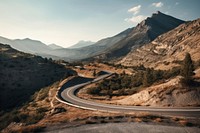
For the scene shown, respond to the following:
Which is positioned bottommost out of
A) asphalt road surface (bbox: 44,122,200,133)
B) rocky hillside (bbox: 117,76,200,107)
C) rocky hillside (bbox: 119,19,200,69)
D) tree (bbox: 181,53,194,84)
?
asphalt road surface (bbox: 44,122,200,133)

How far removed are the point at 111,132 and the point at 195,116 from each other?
1595 centimetres

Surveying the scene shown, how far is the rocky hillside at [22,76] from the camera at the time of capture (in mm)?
86719

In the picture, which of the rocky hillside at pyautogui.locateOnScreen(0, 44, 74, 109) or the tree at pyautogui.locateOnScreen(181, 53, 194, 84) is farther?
the rocky hillside at pyautogui.locateOnScreen(0, 44, 74, 109)

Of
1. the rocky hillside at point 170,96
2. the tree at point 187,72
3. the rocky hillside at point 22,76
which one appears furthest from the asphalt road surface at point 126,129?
the rocky hillside at point 22,76

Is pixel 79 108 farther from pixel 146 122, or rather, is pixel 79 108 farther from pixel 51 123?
pixel 146 122

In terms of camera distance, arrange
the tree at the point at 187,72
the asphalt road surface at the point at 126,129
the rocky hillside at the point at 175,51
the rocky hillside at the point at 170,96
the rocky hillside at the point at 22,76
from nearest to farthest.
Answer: the asphalt road surface at the point at 126,129 < the rocky hillside at the point at 170,96 < the tree at the point at 187,72 < the rocky hillside at the point at 22,76 < the rocky hillside at the point at 175,51

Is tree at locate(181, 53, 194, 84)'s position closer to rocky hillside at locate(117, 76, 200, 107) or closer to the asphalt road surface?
rocky hillside at locate(117, 76, 200, 107)

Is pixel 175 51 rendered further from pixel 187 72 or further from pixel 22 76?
pixel 22 76

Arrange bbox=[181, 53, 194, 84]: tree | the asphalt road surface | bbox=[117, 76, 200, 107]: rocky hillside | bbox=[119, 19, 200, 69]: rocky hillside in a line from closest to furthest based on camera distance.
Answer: the asphalt road surface, bbox=[117, 76, 200, 107]: rocky hillside, bbox=[181, 53, 194, 84]: tree, bbox=[119, 19, 200, 69]: rocky hillside

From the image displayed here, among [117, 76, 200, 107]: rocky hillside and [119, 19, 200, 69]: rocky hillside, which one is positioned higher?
[119, 19, 200, 69]: rocky hillside

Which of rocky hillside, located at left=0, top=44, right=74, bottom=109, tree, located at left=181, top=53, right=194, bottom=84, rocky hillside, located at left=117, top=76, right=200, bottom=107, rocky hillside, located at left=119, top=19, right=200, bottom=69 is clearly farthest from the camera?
rocky hillside, located at left=119, top=19, right=200, bottom=69

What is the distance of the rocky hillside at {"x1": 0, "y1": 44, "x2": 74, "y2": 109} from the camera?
8672 cm

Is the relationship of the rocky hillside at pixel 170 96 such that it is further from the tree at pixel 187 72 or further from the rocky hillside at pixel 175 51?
the rocky hillside at pixel 175 51

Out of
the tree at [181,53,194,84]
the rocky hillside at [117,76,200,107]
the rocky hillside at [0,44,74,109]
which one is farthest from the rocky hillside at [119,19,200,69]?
the rocky hillside at [117,76,200,107]
